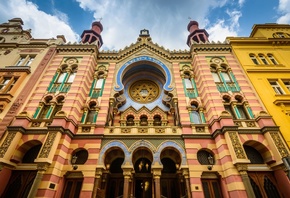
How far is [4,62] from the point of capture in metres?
16.0

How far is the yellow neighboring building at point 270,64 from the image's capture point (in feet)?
40.4

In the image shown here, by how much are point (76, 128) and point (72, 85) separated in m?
4.33

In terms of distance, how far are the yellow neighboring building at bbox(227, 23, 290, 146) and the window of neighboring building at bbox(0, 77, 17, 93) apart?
23549 mm

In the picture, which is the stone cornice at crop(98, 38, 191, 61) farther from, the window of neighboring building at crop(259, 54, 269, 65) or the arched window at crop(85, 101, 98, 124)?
the window of neighboring building at crop(259, 54, 269, 65)

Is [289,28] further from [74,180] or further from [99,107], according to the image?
[74,180]

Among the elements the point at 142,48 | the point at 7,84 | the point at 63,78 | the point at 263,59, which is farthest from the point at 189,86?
the point at 7,84

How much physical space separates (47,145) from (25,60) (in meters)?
11.8

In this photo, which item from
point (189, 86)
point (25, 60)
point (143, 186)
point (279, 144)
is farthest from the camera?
point (25, 60)

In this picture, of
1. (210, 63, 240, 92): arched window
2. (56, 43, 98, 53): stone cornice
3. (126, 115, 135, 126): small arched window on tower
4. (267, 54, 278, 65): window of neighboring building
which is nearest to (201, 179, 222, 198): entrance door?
(126, 115, 135, 126): small arched window on tower

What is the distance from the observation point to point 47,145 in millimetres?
9961

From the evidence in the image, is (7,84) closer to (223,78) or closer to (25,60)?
(25,60)

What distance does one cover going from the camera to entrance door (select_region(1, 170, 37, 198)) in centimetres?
949

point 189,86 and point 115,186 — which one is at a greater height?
point 189,86

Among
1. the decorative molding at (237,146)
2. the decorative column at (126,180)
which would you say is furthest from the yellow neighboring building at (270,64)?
the decorative column at (126,180)
